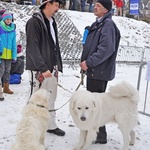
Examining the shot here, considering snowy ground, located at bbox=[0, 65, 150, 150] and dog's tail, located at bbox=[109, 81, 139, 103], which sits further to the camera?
snowy ground, located at bbox=[0, 65, 150, 150]

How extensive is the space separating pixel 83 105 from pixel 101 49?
0.75m

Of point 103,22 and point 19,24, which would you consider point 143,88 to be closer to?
point 103,22

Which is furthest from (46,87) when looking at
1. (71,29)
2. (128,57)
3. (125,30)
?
(125,30)

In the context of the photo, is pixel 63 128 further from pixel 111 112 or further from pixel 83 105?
pixel 83 105

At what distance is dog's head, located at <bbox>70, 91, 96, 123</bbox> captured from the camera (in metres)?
3.34

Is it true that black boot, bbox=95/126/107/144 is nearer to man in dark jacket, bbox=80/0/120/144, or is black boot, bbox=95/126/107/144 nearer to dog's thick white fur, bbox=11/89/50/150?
man in dark jacket, bbox=80/0/120/144

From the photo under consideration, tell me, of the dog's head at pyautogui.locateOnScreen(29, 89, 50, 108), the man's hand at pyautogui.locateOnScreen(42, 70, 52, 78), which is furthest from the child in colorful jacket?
the dog's head at pyautogui.locateOnScreen(29, 89, 50, 108)

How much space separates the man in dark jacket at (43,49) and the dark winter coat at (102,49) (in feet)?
1.52

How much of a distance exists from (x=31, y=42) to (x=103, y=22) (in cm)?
97

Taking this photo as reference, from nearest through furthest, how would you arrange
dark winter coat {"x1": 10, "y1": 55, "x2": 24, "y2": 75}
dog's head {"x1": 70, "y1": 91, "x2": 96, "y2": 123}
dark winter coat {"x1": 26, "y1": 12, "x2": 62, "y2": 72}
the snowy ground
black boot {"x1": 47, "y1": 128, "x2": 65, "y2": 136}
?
dog's head {"x1": 70, "y1": 91, "x2": 96, "y2": 123}, dark winter coat {"x1": 26, "y1": 12, "x2": 62, "y2": 72}, the snowy ground, black boot {"x1": 47, "y1": 128, "x2": 65, "y2": 136}, dark winter coat {"x1": 10, "y1": 55, "x2": 24, "y2": 75}

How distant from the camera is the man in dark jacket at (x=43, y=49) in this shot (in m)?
3.50

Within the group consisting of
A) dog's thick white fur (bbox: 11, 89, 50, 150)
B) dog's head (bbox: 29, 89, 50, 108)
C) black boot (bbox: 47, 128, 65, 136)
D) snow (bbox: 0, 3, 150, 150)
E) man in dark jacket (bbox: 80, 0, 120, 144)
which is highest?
man in dark jacket (bbox: 80, 0, 120, 144)

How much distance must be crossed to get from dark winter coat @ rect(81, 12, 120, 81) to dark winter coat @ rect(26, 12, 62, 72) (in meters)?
0.48

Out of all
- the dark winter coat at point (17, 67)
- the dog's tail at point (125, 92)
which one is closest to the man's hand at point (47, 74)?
the dog's tail at point (125, 92)
